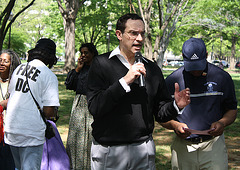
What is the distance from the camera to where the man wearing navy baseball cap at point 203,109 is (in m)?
3.21

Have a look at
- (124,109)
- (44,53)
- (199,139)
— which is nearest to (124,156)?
(124,109)

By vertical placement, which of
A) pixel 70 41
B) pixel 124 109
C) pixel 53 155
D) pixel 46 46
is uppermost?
pixel 46 46

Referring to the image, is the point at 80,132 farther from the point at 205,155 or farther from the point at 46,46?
the point at 205,155

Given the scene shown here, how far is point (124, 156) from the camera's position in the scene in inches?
105

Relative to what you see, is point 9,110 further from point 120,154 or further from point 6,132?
point 120,154

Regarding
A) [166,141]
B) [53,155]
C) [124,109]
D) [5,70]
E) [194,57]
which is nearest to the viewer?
[124,109]

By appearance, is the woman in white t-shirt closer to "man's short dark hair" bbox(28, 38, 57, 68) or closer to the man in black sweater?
"man's short dark hair" bbox(28, 38, 57, 68)

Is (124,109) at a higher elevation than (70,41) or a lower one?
lower

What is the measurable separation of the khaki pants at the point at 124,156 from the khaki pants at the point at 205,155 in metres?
0.72

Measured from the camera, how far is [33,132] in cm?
313

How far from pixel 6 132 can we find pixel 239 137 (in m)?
6.36

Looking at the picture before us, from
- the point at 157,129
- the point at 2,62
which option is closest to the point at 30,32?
the point at 157,129

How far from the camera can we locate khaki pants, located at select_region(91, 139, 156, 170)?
2666mm

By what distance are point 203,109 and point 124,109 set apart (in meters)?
1.00
